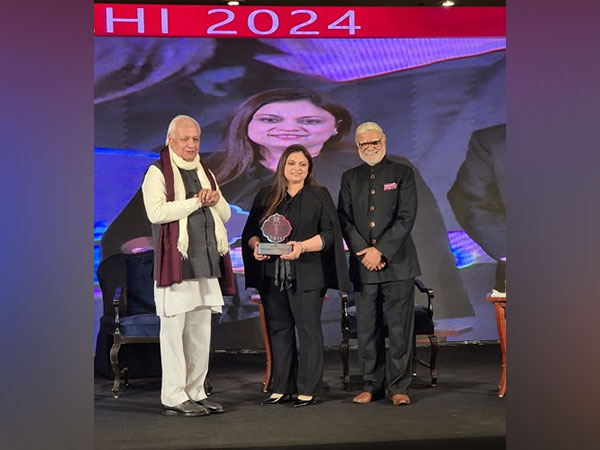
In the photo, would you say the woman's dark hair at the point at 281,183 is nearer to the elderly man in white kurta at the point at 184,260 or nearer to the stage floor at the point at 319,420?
the elderly man in white kurta at the point at 184,260

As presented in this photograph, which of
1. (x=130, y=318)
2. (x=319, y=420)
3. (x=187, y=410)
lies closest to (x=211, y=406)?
(x=187, y=410)

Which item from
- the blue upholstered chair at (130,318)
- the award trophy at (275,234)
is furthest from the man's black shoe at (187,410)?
the award trophy at (275,234)

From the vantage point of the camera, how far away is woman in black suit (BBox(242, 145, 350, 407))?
→ 21.7 ft

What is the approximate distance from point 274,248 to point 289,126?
2459mm

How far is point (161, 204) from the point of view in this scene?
6.36 meters

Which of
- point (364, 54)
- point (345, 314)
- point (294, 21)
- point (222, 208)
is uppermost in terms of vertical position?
point (294, 21)

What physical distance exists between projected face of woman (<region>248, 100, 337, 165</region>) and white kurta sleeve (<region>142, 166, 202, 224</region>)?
2.45m

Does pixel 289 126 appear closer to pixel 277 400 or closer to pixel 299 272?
pixel 299 272

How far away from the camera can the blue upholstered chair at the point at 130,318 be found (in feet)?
23.0

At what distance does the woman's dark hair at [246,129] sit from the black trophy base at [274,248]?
2.34 meters
